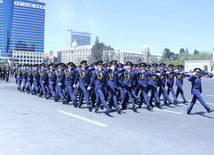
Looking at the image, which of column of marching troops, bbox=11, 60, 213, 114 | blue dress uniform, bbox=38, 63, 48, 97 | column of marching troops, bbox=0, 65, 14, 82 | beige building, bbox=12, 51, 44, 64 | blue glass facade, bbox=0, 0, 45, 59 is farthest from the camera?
beige building, bbox=12, 51, 44, 64

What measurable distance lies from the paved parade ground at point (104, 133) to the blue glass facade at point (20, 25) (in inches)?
5082

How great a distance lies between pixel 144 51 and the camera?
16438 centimetres

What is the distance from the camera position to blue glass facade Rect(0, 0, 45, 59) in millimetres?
121875

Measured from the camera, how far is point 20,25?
12525 cm

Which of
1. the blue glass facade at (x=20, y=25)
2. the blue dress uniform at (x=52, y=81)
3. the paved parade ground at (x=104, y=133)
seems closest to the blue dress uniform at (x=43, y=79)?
the blue dress uniform at (x=52, y=81)

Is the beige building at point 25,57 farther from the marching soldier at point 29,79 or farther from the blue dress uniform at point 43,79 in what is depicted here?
the blue dress uniform at point 43,79

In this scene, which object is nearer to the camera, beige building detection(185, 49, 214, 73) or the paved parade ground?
the paved parade ground

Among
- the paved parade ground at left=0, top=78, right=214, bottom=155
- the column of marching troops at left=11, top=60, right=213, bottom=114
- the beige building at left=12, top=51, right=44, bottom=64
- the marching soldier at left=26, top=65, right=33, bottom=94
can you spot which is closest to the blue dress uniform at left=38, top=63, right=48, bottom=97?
the column of marching troops at left=11, top=60, right=213, bottom=114

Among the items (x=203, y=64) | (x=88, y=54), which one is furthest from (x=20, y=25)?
(x=203, y=64)

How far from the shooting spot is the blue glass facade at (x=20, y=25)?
4798 inches

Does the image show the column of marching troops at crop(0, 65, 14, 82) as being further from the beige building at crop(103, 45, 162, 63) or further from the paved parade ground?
the beige building at crop(103, 45, 162, 63)

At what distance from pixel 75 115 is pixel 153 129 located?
2.91 m

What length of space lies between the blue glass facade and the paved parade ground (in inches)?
5082

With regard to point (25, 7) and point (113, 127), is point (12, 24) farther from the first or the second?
point (113, 127)
